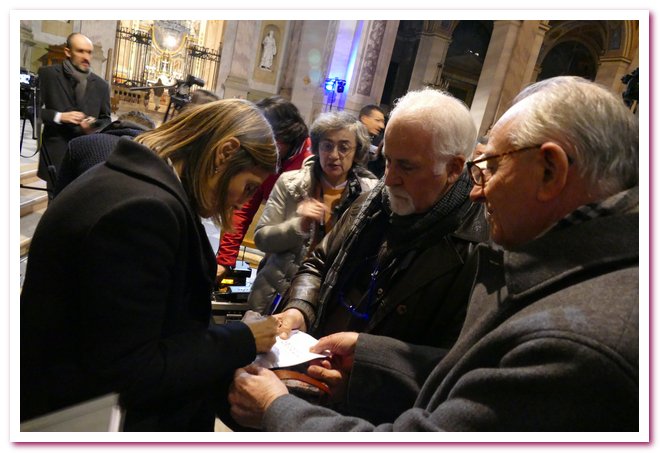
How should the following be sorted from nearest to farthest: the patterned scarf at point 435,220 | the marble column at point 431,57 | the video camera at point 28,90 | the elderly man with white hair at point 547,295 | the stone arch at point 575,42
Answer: the elderly man with white hair at point 547,295 < the patterned scarf at point 435,220 < the video camera at point 28,90 < the marble column at point 431,57 < the stone arch at point 575,42

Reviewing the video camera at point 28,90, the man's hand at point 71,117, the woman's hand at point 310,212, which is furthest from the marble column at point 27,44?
the woman's hand at point 310,212

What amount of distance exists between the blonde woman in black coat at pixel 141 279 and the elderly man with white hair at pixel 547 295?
23cm

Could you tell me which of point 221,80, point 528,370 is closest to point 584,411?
point 528,370

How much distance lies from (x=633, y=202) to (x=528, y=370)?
0.42m

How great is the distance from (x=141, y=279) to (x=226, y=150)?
42 centimetres

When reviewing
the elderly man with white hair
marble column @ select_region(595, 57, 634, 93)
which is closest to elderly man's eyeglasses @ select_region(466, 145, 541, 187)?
the elderly man with white hair

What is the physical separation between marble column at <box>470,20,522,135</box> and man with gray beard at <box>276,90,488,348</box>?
9074mm

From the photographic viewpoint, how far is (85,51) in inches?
161

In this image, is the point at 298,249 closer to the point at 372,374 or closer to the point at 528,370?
the point at 372,374

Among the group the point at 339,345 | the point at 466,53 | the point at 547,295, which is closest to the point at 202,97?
the point at 339,345

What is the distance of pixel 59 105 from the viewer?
4.00 m

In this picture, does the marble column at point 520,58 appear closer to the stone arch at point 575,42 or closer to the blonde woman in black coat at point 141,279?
the stone arch at point 575,42

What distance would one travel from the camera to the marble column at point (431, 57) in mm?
15375

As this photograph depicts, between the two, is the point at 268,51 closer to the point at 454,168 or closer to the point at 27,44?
the point at 27,44
